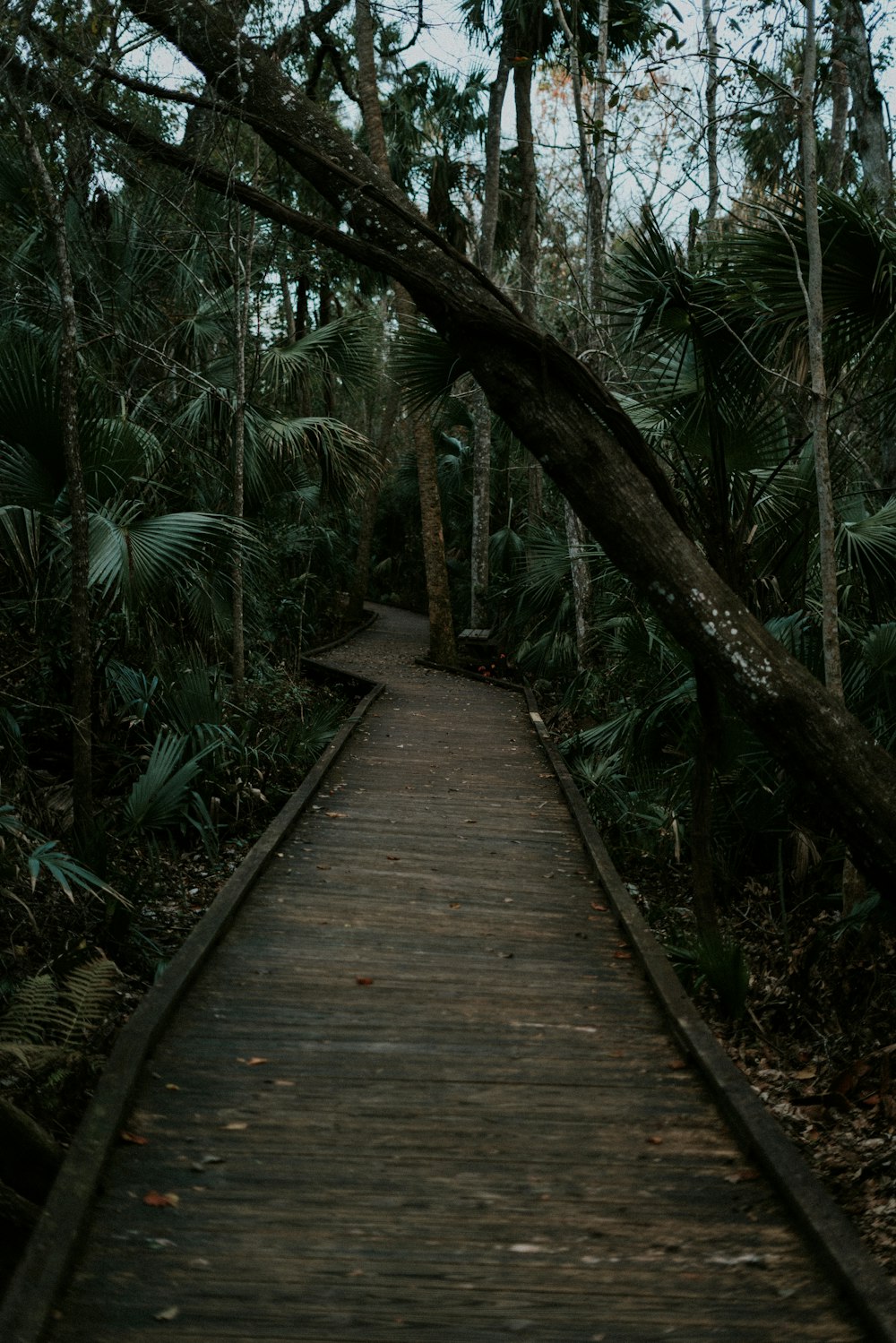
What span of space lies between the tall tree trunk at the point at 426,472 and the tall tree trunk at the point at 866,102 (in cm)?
592

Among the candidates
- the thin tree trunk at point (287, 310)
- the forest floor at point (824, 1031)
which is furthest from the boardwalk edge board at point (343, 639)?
the forest floor at point (824, 1031)

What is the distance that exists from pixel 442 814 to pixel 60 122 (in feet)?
16.6

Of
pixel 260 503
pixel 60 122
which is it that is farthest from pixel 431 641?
pixel 60 122

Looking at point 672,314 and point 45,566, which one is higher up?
point 672,314

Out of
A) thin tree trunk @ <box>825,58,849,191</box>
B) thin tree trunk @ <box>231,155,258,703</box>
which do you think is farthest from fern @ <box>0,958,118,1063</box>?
thin tree trunk @ <box>825,58,849,191</box>

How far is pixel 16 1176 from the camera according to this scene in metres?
3.11

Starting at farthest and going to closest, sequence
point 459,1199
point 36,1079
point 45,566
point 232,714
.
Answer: point 232,714
point 45,566
point 36,1079
point 459,1199

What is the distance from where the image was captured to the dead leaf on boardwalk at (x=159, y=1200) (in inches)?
115

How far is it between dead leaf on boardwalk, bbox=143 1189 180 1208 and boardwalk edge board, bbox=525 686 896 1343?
1.70m

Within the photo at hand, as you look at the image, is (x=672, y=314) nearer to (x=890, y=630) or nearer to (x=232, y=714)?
(x=890, y=630)

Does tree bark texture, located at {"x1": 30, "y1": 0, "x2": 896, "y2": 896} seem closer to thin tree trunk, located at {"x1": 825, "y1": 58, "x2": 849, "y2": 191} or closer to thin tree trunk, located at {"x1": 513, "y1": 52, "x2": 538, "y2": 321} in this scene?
thin tree trunk, located at {"x1": 825, "y1": 58, "x2": 849, "y2": 191}

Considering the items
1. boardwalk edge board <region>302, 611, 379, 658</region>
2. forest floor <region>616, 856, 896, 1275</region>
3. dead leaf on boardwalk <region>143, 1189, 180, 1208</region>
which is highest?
boardwalk edge board <region>302, 611, 379, 658</region>

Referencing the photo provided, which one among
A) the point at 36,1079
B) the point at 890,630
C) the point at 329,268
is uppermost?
the point at 329,268

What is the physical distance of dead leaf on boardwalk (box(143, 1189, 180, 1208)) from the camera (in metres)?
2.92
